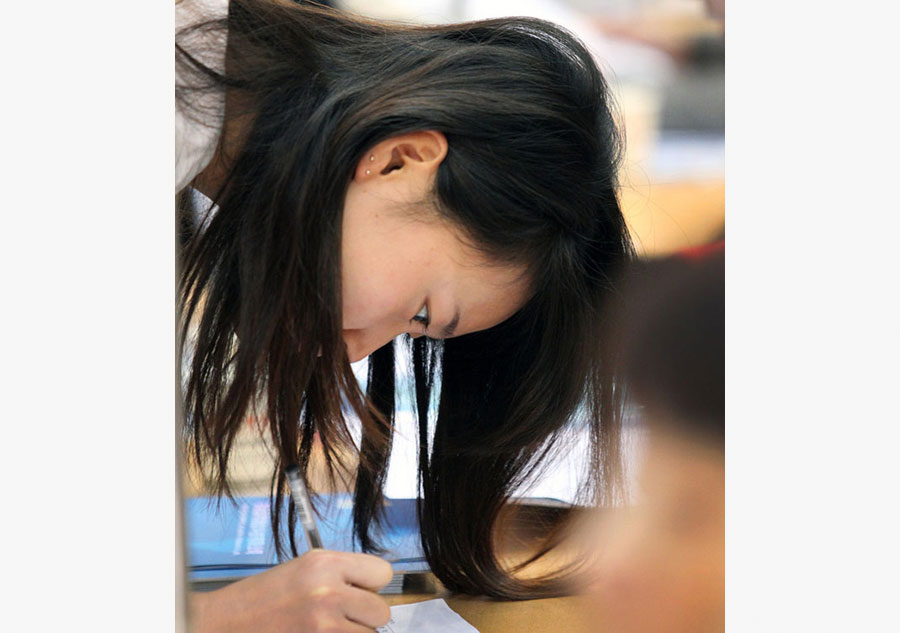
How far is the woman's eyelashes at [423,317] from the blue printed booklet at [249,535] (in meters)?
0.16

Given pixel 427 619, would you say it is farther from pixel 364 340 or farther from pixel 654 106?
pixel 654 106

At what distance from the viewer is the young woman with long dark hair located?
74 centimetres

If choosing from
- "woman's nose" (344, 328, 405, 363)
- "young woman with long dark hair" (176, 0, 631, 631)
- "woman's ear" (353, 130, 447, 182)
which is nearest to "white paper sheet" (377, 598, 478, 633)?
"young woman with long dark hair" (176, 0, 631, 631)

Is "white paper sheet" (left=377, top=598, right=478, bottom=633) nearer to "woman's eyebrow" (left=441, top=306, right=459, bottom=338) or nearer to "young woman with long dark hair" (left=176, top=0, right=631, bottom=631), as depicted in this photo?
"young woman with long dark hair" (left=176, top=0, right=631, bottom=631)

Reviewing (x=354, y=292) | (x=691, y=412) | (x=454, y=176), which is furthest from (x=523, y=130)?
(x=691, y=412)

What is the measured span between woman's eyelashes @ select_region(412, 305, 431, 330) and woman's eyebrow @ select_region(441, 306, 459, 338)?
0.06ft

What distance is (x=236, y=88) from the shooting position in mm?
738

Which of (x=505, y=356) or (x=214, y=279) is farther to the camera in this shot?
(x=505, y=356)

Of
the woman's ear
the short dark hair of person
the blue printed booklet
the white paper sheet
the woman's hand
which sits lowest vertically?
the white paper sheet

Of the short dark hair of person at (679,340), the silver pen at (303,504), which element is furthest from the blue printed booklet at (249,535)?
the short dark hair of person at (679,340)

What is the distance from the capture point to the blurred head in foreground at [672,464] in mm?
828

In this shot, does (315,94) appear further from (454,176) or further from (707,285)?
(707,285)

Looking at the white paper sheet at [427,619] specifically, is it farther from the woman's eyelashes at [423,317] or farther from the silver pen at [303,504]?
the woman's eyelashes at [423,317]

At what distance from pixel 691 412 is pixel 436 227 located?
0.28m
